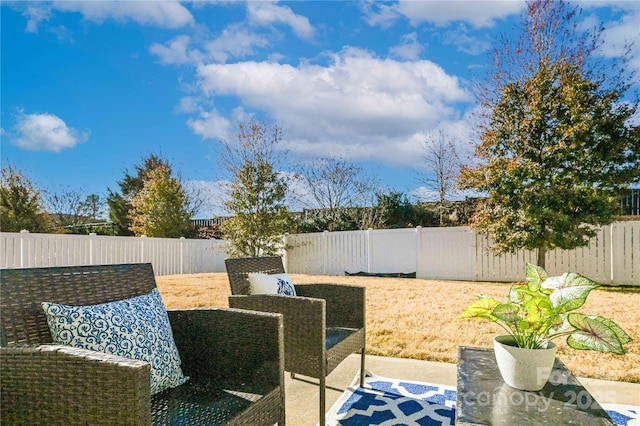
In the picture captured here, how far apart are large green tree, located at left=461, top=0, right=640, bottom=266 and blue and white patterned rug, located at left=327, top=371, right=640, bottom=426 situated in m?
4.55

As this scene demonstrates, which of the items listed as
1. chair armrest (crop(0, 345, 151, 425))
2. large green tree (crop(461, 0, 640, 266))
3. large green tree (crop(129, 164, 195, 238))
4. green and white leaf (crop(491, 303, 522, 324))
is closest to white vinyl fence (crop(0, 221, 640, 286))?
large green tree (crop(461, 0, 640, 266))

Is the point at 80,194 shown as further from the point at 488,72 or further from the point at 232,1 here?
the point at 488,72

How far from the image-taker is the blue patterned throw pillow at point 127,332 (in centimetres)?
134

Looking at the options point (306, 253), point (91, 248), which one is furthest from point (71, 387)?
point (306, 253)

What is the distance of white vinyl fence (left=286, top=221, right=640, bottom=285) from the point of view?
638cm

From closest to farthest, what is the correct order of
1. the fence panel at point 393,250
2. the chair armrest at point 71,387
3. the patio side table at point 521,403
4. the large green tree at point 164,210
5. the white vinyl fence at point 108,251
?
the chair armrest at point 71,387 < the patio side table at point 521,403 < the white vinyl fence at point 108,251 < the fence panel at point 393,250 < the large green tree at point 164,210

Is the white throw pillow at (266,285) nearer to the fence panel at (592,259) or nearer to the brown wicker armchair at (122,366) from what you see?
the brown wicker armchair at (122,366)

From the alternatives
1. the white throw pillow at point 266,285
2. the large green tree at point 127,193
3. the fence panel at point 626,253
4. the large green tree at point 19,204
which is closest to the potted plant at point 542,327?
the white throw pillow at point 266,285

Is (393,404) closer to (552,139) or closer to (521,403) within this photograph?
(521,403)

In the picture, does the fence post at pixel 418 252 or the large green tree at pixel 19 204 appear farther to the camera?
the large green tree at pixel 19 204

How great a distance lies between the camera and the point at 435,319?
4027mm

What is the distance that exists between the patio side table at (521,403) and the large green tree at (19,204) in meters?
9.62

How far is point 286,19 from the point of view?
14.6 ft

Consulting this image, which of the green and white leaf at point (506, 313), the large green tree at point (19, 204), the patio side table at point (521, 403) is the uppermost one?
the large green tree at point (19, 204)
